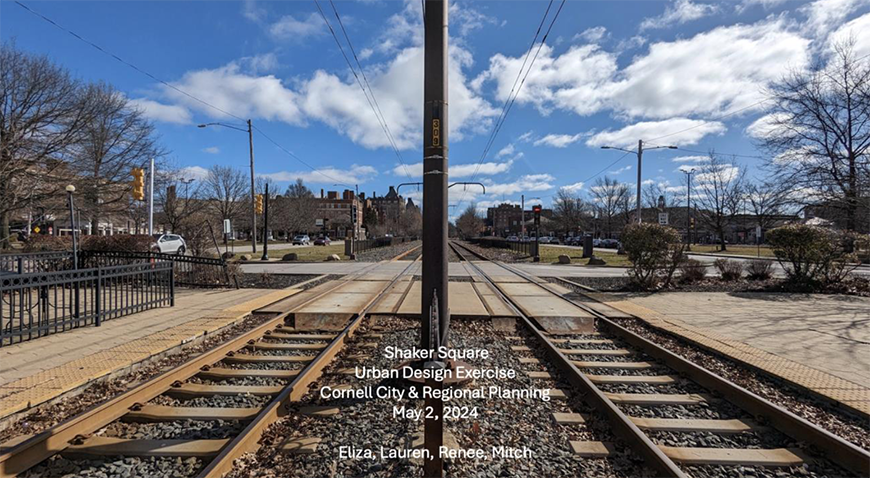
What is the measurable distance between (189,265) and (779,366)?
51.0 ft

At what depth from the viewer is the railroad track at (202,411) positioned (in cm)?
330

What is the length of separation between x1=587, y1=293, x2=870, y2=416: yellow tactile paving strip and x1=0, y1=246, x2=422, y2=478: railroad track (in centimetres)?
553

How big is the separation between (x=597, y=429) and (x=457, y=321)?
4.60 metres

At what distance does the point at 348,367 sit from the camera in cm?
557

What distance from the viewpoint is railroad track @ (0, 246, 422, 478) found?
3301mm

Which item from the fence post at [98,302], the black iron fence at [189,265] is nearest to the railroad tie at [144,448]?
the fence post at [98,302]

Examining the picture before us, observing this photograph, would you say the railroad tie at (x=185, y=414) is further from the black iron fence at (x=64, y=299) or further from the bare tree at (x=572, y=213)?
the bare tree at (x=572, y=213)

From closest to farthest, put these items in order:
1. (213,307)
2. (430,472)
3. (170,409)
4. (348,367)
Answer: (430,472) < (170,409) < (348,367) < (213,307)

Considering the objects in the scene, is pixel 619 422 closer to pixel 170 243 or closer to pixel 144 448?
pixel 144 448

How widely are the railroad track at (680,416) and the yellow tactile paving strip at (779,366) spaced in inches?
36.7

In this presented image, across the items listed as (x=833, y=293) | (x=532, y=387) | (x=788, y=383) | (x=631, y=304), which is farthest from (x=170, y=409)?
(x=833, y=293)

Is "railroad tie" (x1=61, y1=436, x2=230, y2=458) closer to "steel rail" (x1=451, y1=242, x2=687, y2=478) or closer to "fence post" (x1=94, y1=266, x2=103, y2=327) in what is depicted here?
"steel rail" (x1=451, y1=242, x2=687, y2=478)

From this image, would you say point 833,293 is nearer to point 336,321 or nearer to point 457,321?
point 457,321

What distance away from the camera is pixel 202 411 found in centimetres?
413
